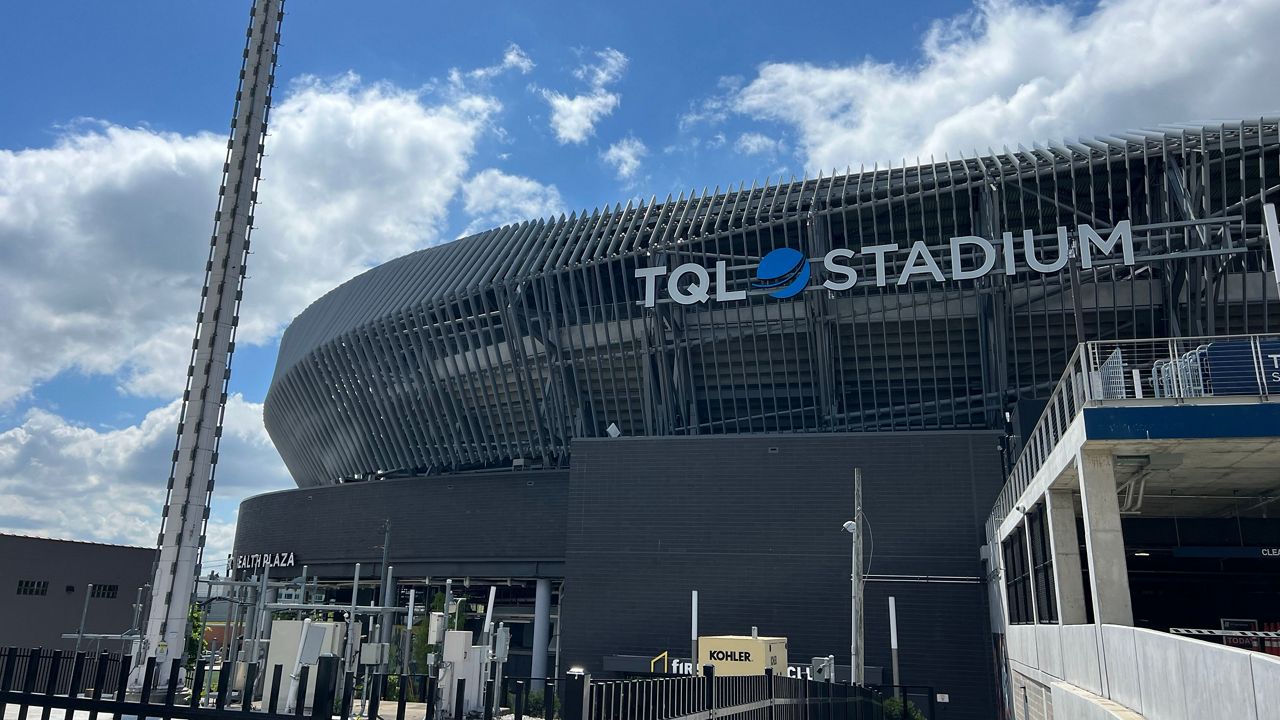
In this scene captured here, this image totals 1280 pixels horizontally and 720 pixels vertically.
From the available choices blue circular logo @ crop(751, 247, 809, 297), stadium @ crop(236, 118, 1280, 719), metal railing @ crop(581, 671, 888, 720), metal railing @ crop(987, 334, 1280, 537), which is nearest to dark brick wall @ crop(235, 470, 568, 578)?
stadium @ crop(236, 118, 1280, 719)

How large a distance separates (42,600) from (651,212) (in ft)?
156

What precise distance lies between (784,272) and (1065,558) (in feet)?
75.5

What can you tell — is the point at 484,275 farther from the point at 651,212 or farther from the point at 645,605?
the point at 645,605

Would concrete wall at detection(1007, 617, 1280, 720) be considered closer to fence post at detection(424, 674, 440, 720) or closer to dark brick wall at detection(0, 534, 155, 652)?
fence post at detection(424, 674, 440, 720)

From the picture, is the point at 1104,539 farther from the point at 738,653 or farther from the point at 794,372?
the point at 794,372

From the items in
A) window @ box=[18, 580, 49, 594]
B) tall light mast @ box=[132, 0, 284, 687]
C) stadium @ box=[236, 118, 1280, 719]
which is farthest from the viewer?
window @ box=[18, 580, 49, 594]

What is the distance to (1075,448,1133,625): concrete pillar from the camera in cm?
1568

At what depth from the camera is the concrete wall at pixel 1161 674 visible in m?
7.08

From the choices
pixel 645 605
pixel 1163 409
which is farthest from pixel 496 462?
pixel 1163 409

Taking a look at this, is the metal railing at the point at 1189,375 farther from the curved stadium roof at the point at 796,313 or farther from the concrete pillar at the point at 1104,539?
the curved stadium roof at the point at 796,313

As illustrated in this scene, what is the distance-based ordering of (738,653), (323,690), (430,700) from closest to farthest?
(323,690), (430,700), (738,653)

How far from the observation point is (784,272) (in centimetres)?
4075

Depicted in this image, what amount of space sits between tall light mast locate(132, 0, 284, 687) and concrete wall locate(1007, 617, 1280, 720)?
2121 centimetres

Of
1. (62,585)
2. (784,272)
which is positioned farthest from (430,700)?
(62,585)
